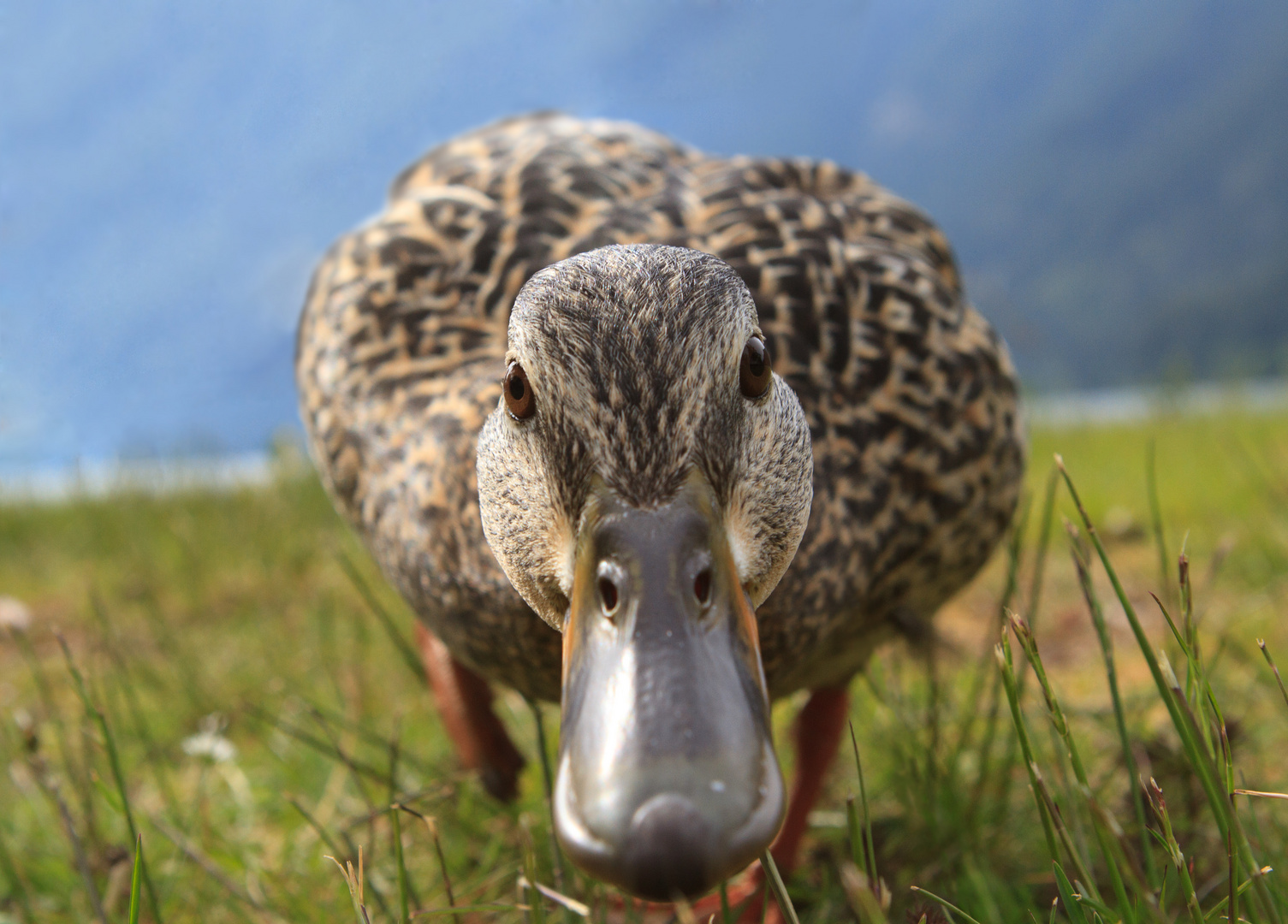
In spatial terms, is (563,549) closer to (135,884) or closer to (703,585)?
(703,585)

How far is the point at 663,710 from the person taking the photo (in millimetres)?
975

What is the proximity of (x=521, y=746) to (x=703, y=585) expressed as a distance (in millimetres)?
1682

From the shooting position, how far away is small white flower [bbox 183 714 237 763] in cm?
223

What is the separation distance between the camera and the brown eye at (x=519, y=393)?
1233 millimetres

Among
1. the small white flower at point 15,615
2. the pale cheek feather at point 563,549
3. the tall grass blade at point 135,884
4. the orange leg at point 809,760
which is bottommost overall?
the orange leg at point 809,760

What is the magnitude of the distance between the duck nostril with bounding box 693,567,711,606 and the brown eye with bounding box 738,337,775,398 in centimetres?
24

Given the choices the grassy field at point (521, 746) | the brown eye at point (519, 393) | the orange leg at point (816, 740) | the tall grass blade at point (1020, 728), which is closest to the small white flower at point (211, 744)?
the grassy field at point (521, 746)

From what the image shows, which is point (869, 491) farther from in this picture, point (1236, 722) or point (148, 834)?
point (148, 834)

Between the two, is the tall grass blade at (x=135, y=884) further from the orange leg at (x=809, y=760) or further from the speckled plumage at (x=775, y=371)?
the orange leg at (x=809, y=760)

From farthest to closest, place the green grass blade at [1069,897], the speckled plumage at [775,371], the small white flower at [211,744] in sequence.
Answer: the small white flower at [211,744], the speckled plumage at [775,371], the green grass blade at [1069,897]

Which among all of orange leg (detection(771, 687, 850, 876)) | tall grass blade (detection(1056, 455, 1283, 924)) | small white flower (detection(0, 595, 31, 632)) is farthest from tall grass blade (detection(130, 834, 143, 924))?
small white flower (detection(0, 595, 31, 632))

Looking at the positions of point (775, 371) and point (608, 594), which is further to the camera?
point (775, 371)

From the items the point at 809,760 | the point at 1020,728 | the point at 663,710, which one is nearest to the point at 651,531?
the point at 663,710

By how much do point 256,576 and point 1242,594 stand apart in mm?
3472
